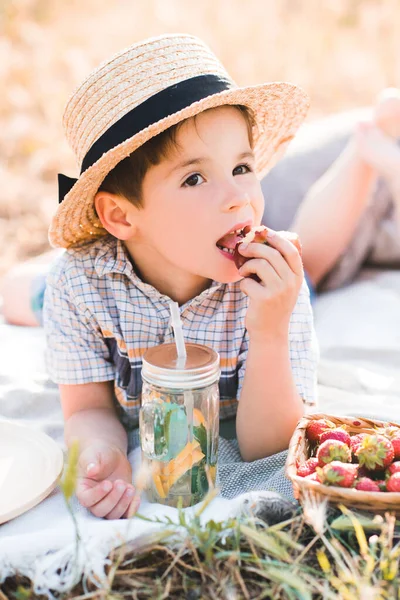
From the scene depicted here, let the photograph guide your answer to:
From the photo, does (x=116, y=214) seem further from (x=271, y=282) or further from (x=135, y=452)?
(x=135, y=452)

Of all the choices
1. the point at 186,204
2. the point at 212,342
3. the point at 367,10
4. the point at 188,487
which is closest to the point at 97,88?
the point at 186,204

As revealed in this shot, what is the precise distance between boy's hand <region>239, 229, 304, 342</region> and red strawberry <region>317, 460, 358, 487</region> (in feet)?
1.11

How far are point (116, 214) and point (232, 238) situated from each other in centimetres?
27

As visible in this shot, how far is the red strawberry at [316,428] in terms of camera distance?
132 cm

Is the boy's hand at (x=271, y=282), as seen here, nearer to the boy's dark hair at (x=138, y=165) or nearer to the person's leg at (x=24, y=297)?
the boy's dark hair at (x=138, y=165)

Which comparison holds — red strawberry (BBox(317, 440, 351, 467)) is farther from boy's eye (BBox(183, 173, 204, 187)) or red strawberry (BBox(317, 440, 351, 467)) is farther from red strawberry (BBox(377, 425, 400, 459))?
boy's eye (BBox(183, 173, 204, 187))

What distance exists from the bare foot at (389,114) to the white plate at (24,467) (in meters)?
1.52

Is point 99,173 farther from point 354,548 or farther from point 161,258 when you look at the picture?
point 354,548

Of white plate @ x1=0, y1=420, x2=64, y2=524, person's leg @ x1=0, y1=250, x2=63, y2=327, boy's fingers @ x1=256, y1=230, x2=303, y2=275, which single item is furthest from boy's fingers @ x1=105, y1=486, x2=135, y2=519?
person's leg @ x1=0, y1=250, x2=63, y2=327

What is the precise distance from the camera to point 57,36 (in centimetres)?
528

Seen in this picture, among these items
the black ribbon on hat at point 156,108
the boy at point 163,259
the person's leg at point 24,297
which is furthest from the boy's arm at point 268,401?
the person's leg at point 24,297

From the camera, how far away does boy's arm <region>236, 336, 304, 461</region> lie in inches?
56.4

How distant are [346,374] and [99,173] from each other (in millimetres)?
857

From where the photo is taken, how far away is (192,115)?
1.37 m
